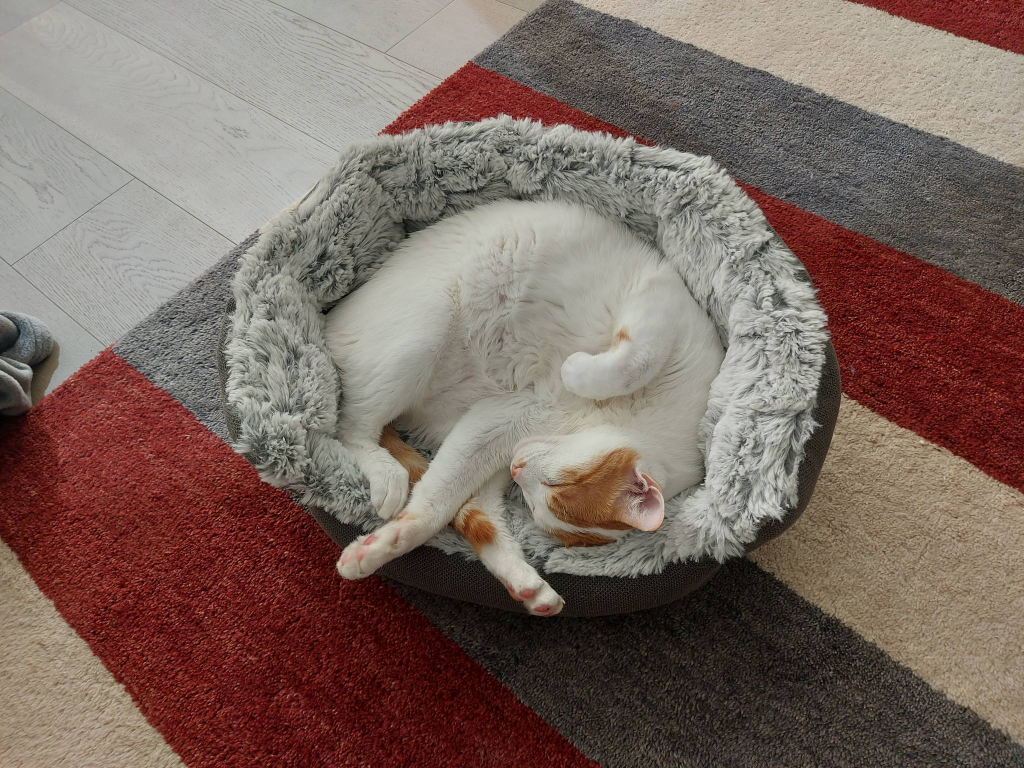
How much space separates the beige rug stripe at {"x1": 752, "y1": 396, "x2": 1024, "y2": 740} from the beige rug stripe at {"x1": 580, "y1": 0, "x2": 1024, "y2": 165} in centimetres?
87

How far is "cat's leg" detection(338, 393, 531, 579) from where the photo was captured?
3.57 feet

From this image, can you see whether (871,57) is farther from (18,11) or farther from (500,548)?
(18,11)

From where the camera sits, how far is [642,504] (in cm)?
104

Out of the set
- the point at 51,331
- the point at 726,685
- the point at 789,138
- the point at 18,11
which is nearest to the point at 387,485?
the point at 726,685

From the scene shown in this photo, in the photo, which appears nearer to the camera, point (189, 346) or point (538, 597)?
point (538, 597)

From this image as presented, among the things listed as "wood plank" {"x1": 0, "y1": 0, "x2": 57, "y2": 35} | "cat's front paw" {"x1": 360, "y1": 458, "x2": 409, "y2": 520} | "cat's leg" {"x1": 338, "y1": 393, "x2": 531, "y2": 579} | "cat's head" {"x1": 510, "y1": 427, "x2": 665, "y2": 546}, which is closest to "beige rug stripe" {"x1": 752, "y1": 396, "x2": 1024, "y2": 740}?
"cat's head" {"x1": 510, "y1": 427, "x2": 665, "y2": 546}

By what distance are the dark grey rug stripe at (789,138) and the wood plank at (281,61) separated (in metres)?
0.31

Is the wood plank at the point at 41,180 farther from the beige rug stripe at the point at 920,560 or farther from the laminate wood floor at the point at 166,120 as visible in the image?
the beige rug stripe at the point at 920,560

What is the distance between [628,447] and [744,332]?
11.3 inches

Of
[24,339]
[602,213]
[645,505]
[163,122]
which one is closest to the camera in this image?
[645,505]

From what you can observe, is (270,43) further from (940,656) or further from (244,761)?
(940,656)

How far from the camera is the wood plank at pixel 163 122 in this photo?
5.99ft

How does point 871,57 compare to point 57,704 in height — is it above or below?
above

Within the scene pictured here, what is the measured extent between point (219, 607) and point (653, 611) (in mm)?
811
